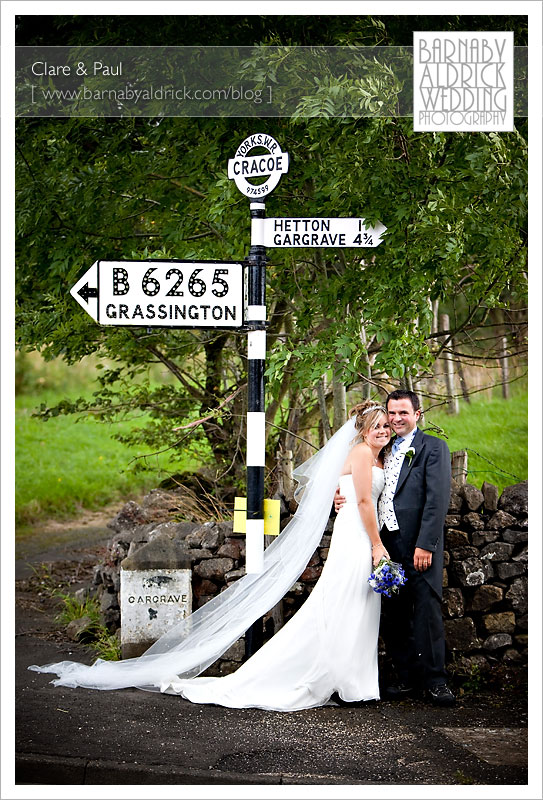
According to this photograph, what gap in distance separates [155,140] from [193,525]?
112 inches

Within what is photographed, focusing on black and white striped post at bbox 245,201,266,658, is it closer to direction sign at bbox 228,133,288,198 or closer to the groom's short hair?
direction sign at bbox 228,133,288,198

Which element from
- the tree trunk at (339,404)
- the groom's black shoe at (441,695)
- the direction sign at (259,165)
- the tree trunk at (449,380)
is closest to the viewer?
the direction sign at (259,165)

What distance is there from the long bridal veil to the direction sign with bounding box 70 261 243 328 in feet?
3.61

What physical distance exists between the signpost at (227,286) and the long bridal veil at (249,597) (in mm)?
572

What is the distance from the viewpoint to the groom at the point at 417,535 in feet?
18.1

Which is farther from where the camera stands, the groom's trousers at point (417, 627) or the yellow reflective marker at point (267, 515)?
the groom's trousers at point (417, 627)

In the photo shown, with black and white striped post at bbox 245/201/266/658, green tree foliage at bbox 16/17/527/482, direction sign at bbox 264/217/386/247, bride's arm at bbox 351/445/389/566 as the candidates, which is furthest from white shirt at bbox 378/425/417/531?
direction sign at bbox 264/217/386/247

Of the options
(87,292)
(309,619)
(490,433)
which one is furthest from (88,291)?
(490,433)

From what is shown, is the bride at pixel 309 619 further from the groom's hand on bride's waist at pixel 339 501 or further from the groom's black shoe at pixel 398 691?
the groom's black shoe at pixel 398 691

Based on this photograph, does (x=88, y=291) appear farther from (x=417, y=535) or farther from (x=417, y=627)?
(x=417, y=627)

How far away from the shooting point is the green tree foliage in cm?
565

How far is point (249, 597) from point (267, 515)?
0.56 metres

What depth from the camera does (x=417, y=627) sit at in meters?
5.60

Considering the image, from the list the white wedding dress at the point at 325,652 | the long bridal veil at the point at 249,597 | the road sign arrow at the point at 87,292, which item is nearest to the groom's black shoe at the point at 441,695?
the white wedding dress at the point at 325,652
